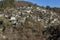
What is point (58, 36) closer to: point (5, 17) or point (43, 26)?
point (43, 26)

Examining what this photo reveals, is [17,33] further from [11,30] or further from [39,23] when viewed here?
[39,23]

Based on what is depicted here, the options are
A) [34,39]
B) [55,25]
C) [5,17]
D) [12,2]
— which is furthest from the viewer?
[12,2]

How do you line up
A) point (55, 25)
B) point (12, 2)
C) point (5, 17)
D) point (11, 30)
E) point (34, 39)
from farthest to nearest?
point (12, 2)
point (5, 17)
point (55, 25)
point (11, 30)
point (34, 39)

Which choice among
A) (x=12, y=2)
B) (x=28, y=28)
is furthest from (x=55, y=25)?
(x=12, y=2)

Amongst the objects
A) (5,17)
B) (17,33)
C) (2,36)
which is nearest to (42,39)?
(17,33)

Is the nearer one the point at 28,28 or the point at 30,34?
the point at 30,34

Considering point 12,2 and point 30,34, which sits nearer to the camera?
point 30,34

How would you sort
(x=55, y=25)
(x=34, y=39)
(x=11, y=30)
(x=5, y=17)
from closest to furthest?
(x=34, y=39)
(x=11, y=30)
(x=55, y=25)
(x=5, y=17)

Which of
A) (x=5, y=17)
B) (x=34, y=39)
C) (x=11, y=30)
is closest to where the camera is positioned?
(x=34, y=39)

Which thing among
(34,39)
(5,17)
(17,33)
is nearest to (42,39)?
(34,39)
